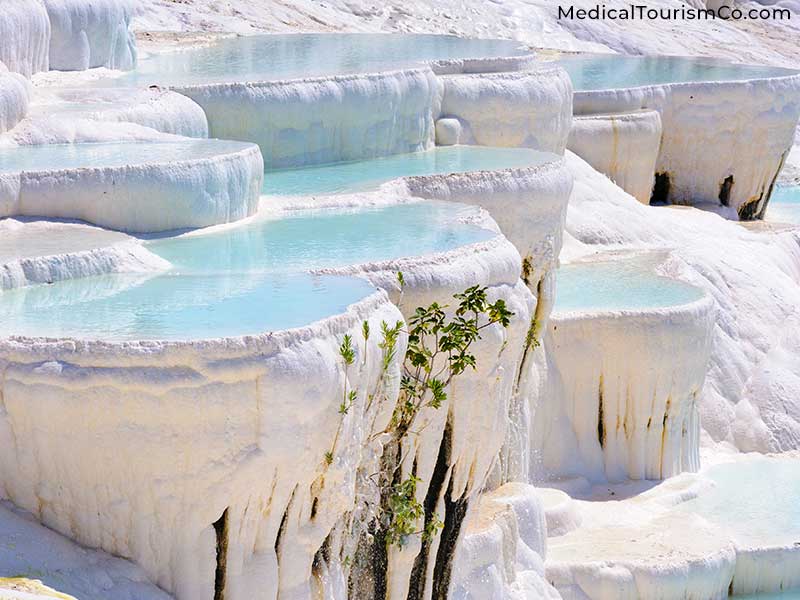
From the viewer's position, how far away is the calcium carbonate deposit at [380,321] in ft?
25.2

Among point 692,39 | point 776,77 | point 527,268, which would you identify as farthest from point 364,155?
point 692,39

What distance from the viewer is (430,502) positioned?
999 cm

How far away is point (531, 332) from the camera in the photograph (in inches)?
477

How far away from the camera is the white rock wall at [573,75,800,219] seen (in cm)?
1931

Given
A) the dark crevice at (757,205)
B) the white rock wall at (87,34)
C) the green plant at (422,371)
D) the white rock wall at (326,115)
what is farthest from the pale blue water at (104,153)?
the dark crevice at (757,205)


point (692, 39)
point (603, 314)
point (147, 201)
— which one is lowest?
point (692, 39)

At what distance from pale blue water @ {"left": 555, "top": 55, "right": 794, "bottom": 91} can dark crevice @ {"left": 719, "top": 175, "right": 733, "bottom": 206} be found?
1.15 meters

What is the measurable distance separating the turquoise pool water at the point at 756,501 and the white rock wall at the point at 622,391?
18.5 inches

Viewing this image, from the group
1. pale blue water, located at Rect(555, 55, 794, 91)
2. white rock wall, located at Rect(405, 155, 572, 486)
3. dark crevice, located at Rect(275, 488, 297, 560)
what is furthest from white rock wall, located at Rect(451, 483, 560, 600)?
pale blue water, located at Rect(555, 55, 794, 91)

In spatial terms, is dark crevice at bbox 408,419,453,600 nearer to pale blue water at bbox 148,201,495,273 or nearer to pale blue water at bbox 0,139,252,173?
pale blue water at bbox 148,201,495,273

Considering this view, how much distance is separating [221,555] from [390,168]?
5.46 meters

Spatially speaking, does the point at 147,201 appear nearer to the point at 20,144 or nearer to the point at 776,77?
the point at 20,144

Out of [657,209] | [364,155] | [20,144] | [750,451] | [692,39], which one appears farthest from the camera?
[692,39]

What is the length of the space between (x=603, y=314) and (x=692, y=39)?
14282 millimetres
